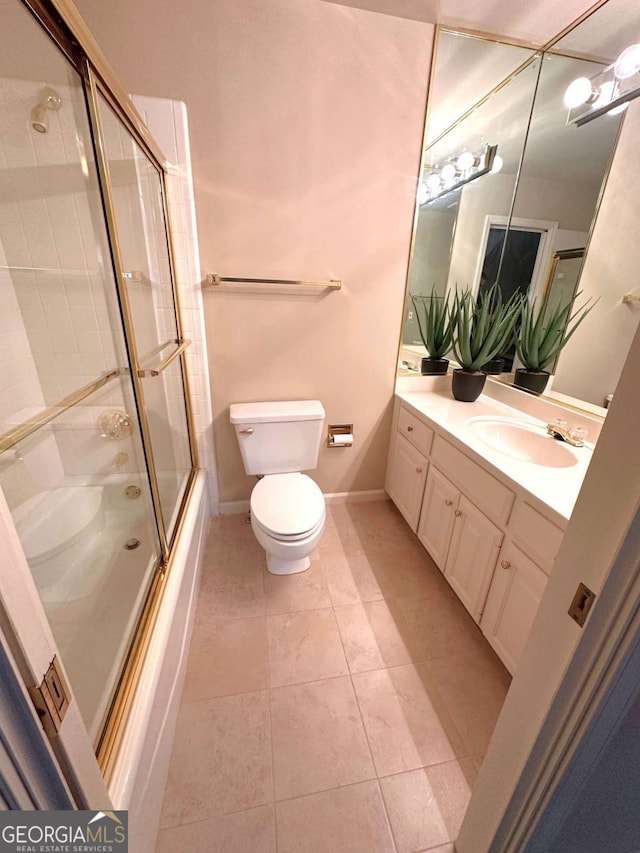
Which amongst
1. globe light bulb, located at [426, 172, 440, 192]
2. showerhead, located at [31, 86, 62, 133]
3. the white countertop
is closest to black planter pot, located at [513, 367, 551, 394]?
the white countertop

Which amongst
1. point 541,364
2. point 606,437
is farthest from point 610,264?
point 606,437

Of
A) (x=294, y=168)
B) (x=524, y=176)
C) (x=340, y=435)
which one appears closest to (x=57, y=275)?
(x=294, y=168)

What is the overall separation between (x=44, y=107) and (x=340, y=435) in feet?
5.93

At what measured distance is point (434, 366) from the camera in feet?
6.66

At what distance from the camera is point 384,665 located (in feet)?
4.36

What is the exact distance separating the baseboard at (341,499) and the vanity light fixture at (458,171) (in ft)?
5.60

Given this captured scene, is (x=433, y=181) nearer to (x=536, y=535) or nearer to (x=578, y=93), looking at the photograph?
(x=578, y=93)

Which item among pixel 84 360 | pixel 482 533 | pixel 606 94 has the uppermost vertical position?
pixel 606 94

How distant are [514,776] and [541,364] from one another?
1.54m

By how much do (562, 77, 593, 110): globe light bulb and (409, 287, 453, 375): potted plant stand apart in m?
0.89

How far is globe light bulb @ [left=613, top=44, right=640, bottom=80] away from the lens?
47.6 inches

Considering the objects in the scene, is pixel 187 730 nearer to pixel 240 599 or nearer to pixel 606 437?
pixel 240 599

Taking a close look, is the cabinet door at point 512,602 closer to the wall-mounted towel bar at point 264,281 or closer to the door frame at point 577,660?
the door frame at point 577,660

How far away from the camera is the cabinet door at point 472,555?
4.18 feet
